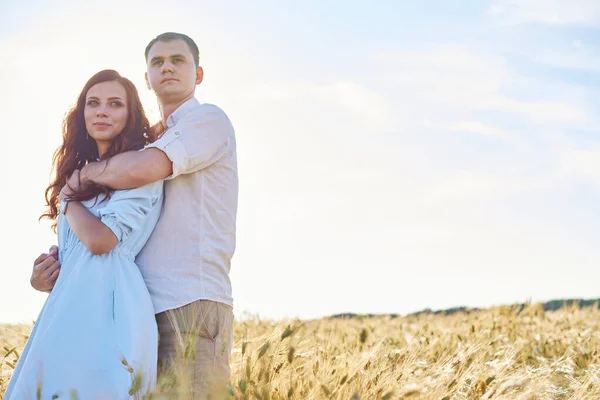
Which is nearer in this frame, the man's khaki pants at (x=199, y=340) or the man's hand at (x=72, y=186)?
the man's khaki pants at (x=199, y=340)

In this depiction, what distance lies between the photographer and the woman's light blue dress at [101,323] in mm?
3125

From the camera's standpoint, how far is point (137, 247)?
3.46 meters

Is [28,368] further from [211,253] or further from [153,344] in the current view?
[211,253]

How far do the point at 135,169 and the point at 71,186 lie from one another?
428mm

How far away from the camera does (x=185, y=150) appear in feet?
11.2

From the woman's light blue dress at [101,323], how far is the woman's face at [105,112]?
1.32ft

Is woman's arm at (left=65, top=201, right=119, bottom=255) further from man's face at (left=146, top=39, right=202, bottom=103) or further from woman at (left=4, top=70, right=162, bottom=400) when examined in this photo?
man's face at (left=146, top=39, right=202, bottom=103)

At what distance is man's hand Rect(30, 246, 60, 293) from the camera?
142 inches

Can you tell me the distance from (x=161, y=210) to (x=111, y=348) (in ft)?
2.42

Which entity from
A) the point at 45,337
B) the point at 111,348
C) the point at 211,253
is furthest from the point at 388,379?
the point at 45,337

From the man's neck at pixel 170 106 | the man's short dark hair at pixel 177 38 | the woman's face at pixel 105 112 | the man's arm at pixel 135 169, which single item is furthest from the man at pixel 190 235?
the man's short dark hair at pixel 177 38

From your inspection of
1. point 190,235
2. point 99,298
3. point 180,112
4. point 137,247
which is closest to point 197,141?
point 180,112

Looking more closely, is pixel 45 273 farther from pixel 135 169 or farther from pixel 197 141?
pixel 197 141

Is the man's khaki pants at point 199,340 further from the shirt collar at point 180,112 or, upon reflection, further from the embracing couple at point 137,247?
the shirt collar at point 180,112
